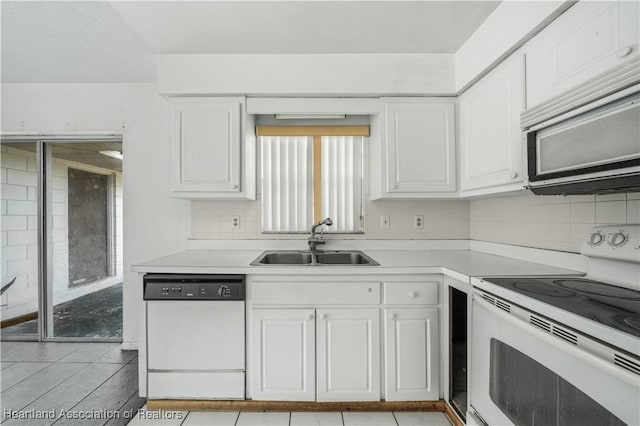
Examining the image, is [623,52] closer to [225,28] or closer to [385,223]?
[385,223]

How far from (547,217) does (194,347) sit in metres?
2.21

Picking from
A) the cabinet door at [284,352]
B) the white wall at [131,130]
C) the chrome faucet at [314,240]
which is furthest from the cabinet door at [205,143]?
the cabinet door at [284,352]

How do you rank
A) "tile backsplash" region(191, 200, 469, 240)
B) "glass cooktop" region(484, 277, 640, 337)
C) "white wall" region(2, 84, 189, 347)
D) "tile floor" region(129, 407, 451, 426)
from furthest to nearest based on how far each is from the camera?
"white wall" region(2, 84, 189, 347)
"tile backsplash" region(191, 200, 469, 240)
"tile floor" region(129, 407, 451, 426)
"glass cooktop" region(484, 277, 640, 337)

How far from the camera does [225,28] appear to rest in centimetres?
182

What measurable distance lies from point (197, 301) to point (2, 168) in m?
2.55

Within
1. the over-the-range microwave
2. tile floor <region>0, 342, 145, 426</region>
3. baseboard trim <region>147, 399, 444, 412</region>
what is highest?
the over-the-range microwave

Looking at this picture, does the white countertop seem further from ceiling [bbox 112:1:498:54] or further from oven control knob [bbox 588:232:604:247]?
ceiling [bbox 112:1:498:54]

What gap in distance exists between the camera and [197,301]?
1754mm

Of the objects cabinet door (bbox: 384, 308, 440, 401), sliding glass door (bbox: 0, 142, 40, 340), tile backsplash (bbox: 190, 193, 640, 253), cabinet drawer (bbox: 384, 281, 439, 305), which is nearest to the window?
tile backsplash (bbox: 190, 193, 640, 253)

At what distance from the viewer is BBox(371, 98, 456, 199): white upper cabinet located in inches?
83.7

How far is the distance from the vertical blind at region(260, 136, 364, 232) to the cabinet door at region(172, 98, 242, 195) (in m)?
0.40

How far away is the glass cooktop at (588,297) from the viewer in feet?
2.88

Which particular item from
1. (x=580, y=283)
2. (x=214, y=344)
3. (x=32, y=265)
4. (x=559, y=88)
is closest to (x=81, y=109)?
(x=32, y=265)

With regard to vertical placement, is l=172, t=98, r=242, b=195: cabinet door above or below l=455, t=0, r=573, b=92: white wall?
below
